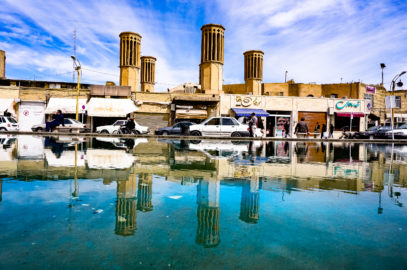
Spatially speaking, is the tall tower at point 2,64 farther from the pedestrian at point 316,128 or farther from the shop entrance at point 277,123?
the pedestrian at point 316,128

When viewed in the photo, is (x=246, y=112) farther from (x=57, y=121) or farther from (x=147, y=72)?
(x=147, y=72)

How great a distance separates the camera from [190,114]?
2998cm

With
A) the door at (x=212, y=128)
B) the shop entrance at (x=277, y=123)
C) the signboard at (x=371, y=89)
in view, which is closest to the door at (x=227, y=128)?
the door at (x=212, y=128)

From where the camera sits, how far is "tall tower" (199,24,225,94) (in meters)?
34.3

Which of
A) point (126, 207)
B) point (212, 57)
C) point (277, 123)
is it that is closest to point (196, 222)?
point (126, 207)

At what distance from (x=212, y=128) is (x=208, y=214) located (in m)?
16.3

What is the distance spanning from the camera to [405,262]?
6.04 ft

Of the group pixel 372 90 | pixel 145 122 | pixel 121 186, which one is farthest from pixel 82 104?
pixel 372 90

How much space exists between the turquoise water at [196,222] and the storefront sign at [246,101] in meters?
27.0

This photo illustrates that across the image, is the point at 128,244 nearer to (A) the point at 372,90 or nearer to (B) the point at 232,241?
(B) the point at 232,241

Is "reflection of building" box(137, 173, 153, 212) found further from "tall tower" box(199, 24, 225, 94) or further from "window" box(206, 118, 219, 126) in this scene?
"tall tower" box(199, 24, 225, 94)

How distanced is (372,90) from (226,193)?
4579 cm

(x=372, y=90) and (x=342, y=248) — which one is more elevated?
(x=372, y=90)

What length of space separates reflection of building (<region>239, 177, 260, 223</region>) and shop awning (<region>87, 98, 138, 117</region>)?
25.4m
